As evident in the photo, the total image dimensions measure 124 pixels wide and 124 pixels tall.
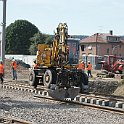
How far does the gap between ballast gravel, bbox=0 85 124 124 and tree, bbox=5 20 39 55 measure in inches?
3177

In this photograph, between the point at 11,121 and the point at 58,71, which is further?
the point at 58,71

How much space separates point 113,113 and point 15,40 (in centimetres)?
8564

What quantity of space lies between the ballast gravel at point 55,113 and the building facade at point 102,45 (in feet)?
261

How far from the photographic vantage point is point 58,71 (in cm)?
2100

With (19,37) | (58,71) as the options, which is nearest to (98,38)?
(19,37)

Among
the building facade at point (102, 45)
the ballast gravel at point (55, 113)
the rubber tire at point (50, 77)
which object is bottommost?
the ballast gravel at point (55, 113)

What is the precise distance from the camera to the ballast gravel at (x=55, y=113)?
481 inches

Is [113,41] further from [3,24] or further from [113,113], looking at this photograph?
[113,113]

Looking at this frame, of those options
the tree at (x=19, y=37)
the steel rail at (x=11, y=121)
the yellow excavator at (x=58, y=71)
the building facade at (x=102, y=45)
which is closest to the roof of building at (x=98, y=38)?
the building facade at (x=102, y=45)

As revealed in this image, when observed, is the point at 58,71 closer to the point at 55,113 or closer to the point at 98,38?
the point at 55,113

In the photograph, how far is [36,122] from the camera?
38.0 feet

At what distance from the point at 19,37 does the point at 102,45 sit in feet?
67.2

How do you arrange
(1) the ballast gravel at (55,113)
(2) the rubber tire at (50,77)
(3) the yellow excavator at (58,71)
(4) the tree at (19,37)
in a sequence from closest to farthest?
(1) the ballast gravel at (55,113) < (3) the yellow excavator at (58,71) < (2) the rubber tire at (50,77) < (4) the tree at (19,37)

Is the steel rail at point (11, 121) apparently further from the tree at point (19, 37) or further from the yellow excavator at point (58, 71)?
the tree at point (19, 37)
